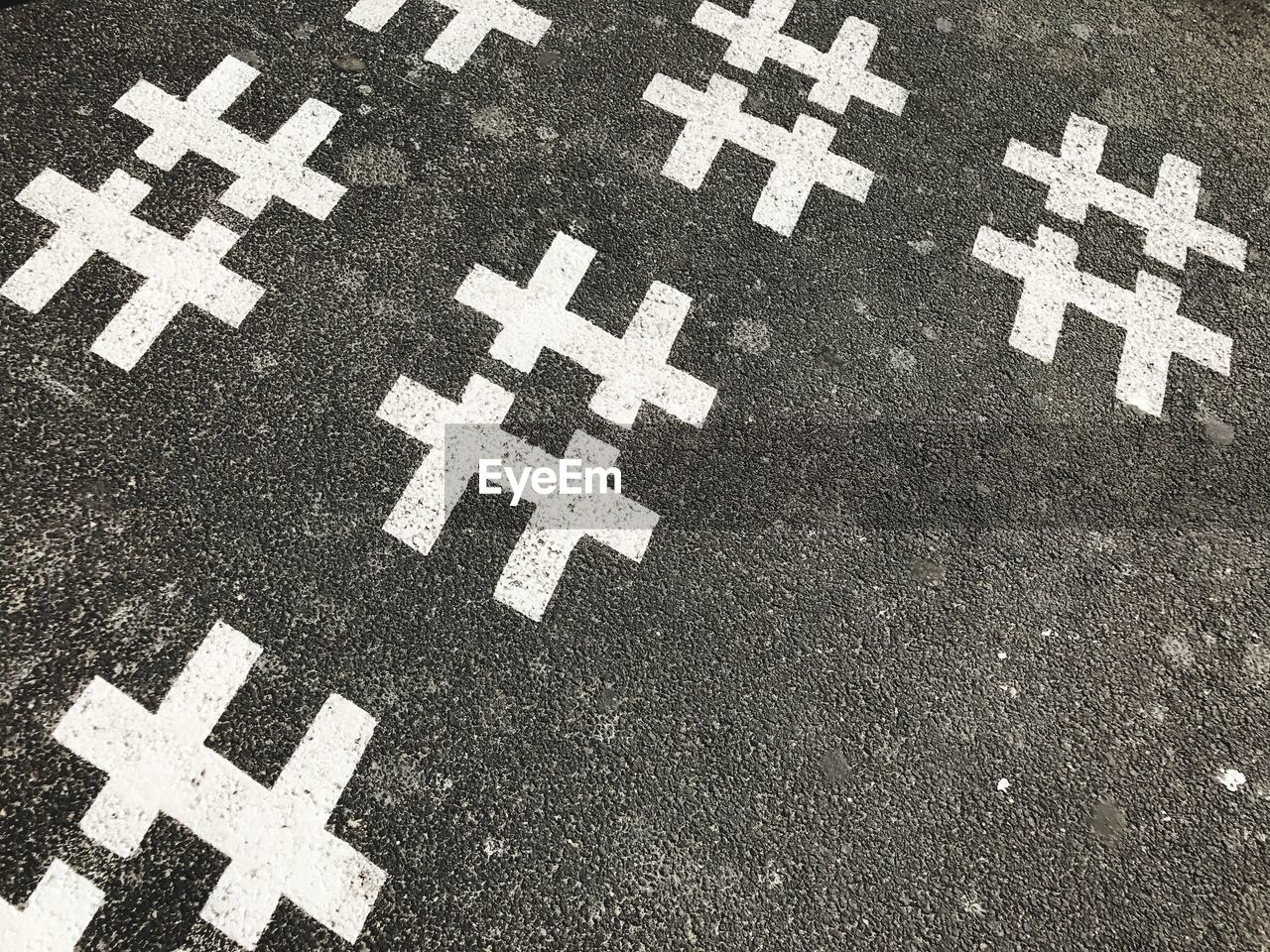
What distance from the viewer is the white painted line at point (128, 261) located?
206 centimetres

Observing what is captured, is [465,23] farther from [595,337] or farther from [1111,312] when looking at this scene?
[1111,312]

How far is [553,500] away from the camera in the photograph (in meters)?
2.02

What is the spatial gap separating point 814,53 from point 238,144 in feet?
5.79

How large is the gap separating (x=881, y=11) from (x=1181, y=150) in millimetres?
Answer: 1057

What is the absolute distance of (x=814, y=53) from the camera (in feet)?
8.83

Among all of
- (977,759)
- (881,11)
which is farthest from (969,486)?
(881,11)

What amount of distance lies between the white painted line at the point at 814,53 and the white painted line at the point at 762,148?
0.14m

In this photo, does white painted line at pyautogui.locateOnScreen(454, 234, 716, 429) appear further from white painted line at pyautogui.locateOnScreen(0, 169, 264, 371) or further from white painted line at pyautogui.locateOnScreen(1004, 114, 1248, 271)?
white painted line at pyautogui.locateOnScreen(1004, 114, 1248, 271)

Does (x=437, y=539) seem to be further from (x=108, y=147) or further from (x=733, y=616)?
(x=108, y=147)

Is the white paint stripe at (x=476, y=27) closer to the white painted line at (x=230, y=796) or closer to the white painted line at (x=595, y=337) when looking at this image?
the white painted line at (x=595, y=337)

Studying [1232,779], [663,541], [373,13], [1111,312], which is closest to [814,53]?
[1111,312]

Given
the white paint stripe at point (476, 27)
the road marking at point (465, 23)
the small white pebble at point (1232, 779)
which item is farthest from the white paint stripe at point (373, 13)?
the small white pebble at point (1232, 779)

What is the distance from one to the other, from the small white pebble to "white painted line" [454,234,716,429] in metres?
1.43

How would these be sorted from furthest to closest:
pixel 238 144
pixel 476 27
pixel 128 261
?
1. pixel 476 27
2. pixel 238 144
3. pixel 128 261
